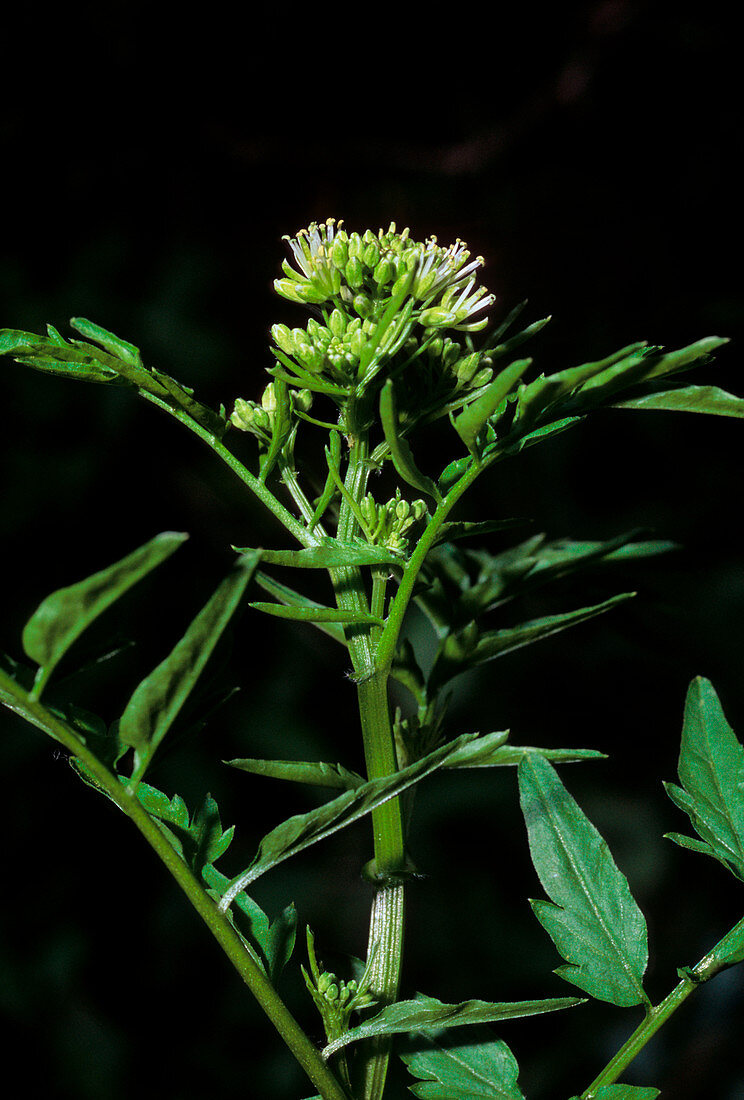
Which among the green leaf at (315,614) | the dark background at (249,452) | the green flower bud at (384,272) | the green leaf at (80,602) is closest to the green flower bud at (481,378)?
the green flower bud at (384,272)

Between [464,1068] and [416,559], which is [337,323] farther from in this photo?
[464,1068]

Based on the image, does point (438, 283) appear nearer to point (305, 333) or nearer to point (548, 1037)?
point (305, 333)

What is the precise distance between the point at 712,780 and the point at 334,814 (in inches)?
12.7

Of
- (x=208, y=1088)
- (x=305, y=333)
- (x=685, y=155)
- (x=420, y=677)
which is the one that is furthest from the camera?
(x=685, y=155)

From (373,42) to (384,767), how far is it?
10.8 ft

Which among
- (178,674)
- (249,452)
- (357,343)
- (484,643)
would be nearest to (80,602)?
(178,674)

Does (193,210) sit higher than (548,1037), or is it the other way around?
(193,210)

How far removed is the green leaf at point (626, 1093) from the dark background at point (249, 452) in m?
0.77

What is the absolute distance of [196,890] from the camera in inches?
22.1

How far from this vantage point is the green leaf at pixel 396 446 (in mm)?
541

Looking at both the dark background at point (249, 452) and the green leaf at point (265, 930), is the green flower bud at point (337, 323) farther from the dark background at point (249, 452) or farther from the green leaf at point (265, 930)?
the dark background at point (249, 452)

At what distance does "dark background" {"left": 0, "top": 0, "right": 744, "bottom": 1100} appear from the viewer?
2.13 meters

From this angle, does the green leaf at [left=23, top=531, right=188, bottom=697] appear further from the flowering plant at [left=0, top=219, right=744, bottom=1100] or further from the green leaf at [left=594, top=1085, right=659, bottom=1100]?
the green leaf at [left=594, top=1085, right=659, bottom=1100]

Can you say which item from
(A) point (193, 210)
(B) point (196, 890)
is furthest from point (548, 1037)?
(A) point (193, 210)
